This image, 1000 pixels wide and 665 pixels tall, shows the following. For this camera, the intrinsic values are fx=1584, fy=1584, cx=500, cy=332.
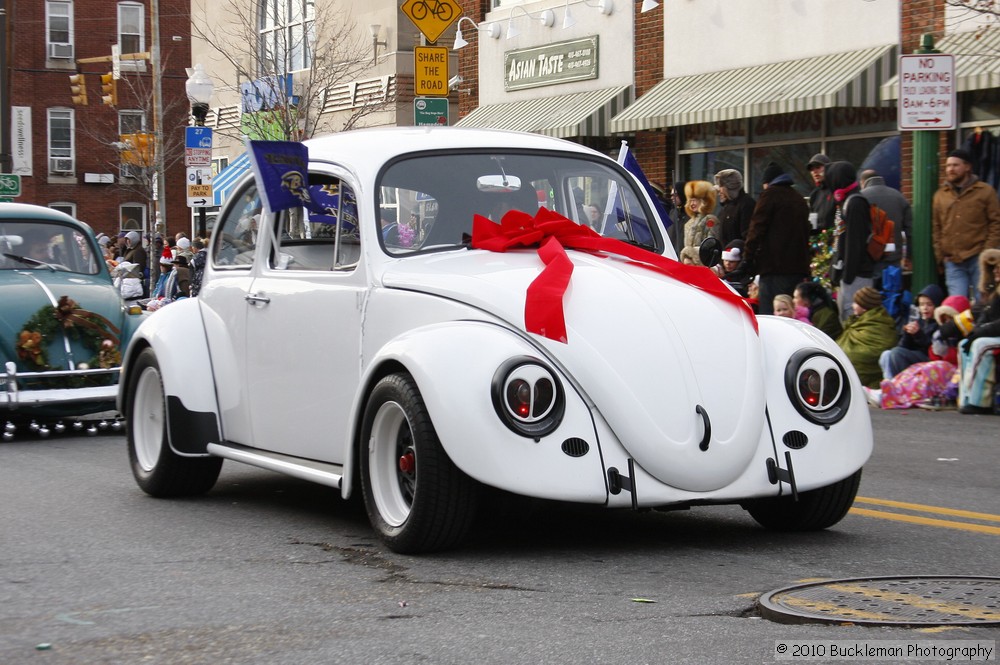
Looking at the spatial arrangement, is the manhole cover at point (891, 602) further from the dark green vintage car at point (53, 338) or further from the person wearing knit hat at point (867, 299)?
the person wearing knit hat at point (867, 299)

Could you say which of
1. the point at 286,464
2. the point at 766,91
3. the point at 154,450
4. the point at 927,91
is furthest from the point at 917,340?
the point at 286,464

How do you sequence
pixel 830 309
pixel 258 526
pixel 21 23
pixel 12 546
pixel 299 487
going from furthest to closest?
pixel 21 23, pixel 830 309, pixel 299 487, pixel 258 526, pixel 12 546

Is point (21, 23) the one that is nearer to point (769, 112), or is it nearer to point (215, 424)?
point (769, 112)

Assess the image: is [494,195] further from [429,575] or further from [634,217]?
[429,575]

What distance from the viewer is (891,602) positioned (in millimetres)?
5184

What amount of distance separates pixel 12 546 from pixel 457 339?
2.30 metres

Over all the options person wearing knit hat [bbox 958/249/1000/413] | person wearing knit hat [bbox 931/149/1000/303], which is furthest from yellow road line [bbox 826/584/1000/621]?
person wearing knit hat [bbox 931/149/1000/303]

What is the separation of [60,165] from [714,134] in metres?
40.6

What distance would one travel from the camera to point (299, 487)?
8867mm

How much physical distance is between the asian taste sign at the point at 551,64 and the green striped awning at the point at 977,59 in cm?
889

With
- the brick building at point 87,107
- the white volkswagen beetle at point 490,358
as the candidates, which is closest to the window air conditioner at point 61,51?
the brick building at point 87,107

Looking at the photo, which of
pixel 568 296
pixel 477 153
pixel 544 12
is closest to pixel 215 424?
pixel 477 153

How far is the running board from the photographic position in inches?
271

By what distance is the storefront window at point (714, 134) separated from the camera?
22672mm
